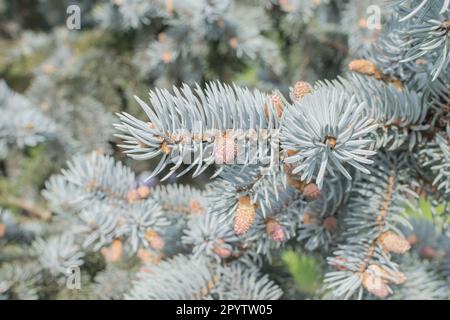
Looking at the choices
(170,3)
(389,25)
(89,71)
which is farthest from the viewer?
(89,71)

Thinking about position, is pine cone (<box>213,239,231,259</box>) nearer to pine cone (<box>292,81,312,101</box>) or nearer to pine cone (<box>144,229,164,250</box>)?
pine cone (<box>144,229,164,250</box>)

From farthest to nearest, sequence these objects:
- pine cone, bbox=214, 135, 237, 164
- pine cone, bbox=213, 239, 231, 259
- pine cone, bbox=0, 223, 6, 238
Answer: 1. pine cone, bbox=0, 223, 6, 238
2. pine cone, bbox=213, 239, 231, 259
3. pine cone, bbox=214, 135, 237, 164

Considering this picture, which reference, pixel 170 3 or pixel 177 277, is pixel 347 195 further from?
pixel 170 3

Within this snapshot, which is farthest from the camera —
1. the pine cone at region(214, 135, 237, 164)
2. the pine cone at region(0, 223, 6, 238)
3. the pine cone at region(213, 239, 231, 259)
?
the pine cone at region(0, 223, 6, 238)

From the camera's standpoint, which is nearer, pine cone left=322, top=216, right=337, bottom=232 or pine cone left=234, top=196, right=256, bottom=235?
pine cone left=234, top=196, right=256, bottom=235

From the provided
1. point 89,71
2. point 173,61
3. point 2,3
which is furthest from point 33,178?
point 2,3

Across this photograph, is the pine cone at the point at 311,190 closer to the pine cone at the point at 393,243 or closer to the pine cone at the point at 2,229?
the pine cone at the point at 393,243

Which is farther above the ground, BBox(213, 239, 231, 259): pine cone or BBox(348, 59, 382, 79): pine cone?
BBox(348, 59, 382, 79): pine cone

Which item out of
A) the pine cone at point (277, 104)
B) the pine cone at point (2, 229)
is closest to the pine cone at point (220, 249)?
the pine cone at point (277, 104)

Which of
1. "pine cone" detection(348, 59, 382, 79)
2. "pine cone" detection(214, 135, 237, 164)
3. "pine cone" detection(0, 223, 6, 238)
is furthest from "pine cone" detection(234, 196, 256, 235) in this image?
"pine cone" detection(0, 223, 6, 238)

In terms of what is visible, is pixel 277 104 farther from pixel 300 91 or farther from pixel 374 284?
pixel 374 284

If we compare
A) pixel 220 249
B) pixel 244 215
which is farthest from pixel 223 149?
pixel 220 249
